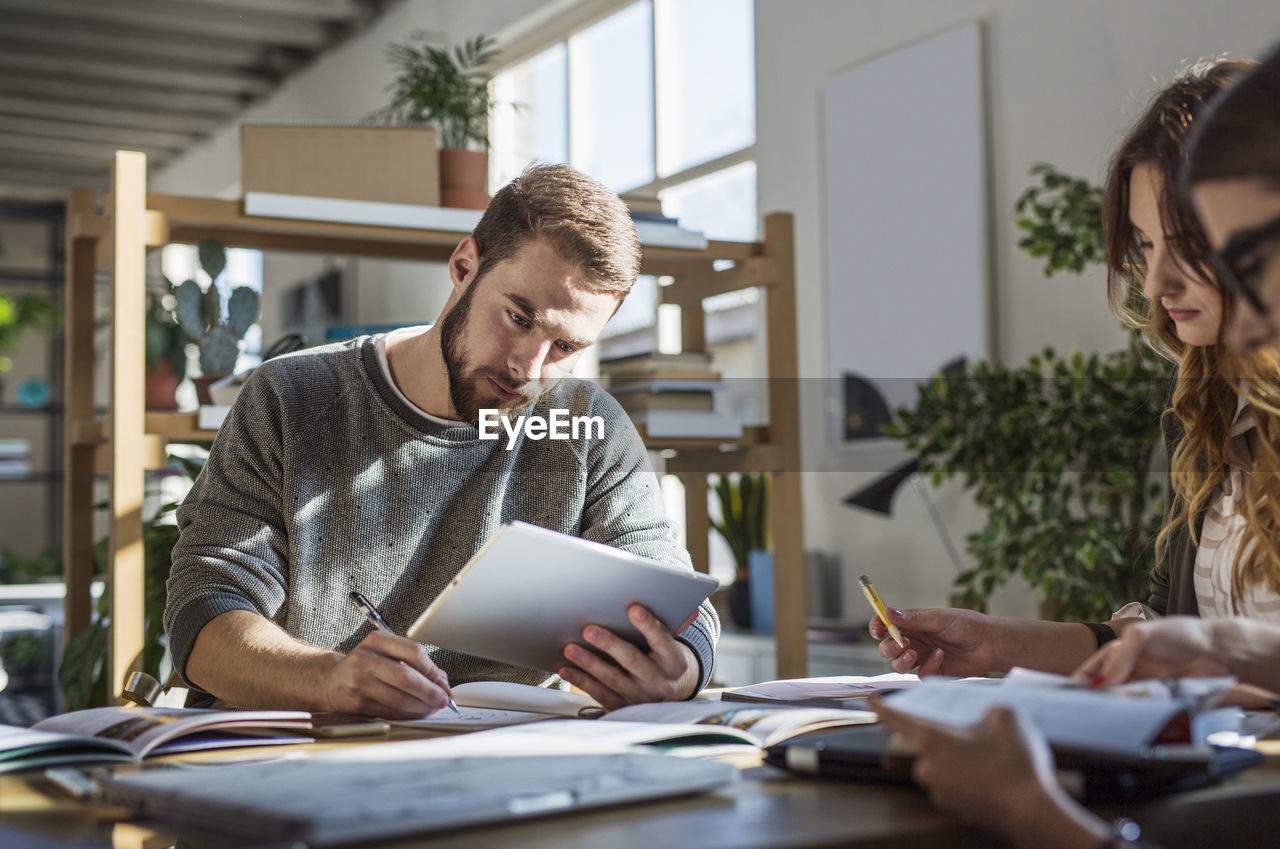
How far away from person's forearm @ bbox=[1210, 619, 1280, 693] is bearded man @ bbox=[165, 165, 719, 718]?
2.01 ft

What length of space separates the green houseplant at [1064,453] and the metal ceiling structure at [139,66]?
3.94 m

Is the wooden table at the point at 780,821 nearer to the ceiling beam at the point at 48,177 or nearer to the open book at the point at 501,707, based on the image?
the open book at the point at 501,707

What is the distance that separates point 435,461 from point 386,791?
36.2 inches

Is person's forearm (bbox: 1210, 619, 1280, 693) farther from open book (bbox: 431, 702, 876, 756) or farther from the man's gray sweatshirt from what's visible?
the man's gray sweatshirt

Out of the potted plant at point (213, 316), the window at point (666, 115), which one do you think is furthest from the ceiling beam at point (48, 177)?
the potted plant at point (213, 316)

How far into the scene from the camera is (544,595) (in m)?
1.11

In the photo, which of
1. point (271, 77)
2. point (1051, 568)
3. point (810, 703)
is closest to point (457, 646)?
point (810, 703)

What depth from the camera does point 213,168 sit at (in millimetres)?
7086

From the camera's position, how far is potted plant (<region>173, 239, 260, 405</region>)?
2.36m

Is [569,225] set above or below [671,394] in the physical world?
above

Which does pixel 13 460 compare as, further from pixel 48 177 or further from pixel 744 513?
pixel 744 513

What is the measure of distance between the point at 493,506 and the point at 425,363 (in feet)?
0.66

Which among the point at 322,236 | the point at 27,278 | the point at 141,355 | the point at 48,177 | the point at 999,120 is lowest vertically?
the point at 141,355

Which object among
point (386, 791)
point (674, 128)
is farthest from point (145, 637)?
point (674, 128)
